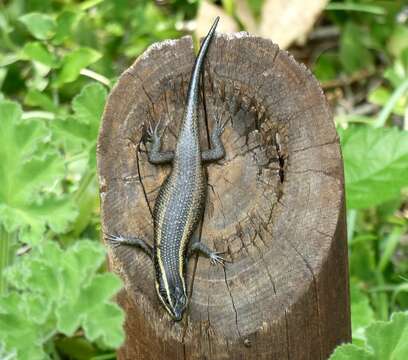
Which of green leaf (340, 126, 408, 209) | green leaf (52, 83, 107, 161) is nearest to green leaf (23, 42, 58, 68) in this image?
green leaf (52, 83, 107, 161)

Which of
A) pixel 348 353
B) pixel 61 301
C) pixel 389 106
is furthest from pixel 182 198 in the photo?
pixel 389 106

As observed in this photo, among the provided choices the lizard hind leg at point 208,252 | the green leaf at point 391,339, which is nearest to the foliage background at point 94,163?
the green leaf at point 391,339

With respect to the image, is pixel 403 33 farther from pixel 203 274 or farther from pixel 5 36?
pixel 203 274

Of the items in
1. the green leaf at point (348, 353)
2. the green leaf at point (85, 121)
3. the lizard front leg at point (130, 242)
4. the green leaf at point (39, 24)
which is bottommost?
the green leaf at point (348, 353)

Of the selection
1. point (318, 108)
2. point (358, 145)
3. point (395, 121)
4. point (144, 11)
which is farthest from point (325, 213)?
point (144, 11)

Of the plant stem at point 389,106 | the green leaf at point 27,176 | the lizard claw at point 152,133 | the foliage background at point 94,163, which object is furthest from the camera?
the plant stem at point 389,106

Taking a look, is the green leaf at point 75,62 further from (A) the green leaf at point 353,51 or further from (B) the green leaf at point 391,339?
(A) the green leaf at point 353,51
